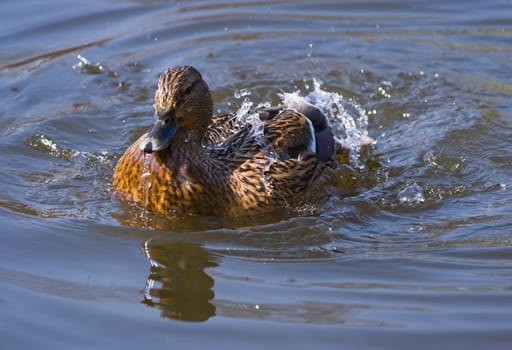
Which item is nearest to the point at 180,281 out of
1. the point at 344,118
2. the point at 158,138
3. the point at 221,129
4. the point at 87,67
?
the point at 158,138

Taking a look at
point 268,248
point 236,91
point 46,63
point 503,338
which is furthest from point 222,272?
point 46,63

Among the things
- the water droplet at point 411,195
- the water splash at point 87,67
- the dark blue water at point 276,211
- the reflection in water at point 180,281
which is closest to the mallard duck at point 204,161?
the dark blue water at point 276,211

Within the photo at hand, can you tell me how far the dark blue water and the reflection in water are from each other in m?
0.02

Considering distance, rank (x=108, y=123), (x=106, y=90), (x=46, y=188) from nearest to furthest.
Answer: (x=46, y=188), (x=108, y=123), (x=106, y=90)

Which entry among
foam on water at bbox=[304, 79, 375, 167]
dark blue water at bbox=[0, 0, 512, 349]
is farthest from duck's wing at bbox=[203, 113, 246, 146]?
foam on water at bbox=[304, 79, 375, 167]

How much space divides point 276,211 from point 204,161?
62 centimetres

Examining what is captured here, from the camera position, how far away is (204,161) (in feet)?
23.8

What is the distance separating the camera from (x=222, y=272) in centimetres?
617

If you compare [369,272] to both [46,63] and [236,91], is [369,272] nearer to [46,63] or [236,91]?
[236,91]

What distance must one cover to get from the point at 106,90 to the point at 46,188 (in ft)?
7.74

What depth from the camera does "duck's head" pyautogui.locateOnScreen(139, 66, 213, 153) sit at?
22.4 feet

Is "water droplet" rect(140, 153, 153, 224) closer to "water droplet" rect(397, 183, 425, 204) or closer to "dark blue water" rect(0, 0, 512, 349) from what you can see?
"dark blue water" rect(0, 0, 512, 349)

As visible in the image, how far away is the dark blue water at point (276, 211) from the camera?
18.0 feet

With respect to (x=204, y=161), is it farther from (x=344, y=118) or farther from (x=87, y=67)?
(x=87, y=67)
